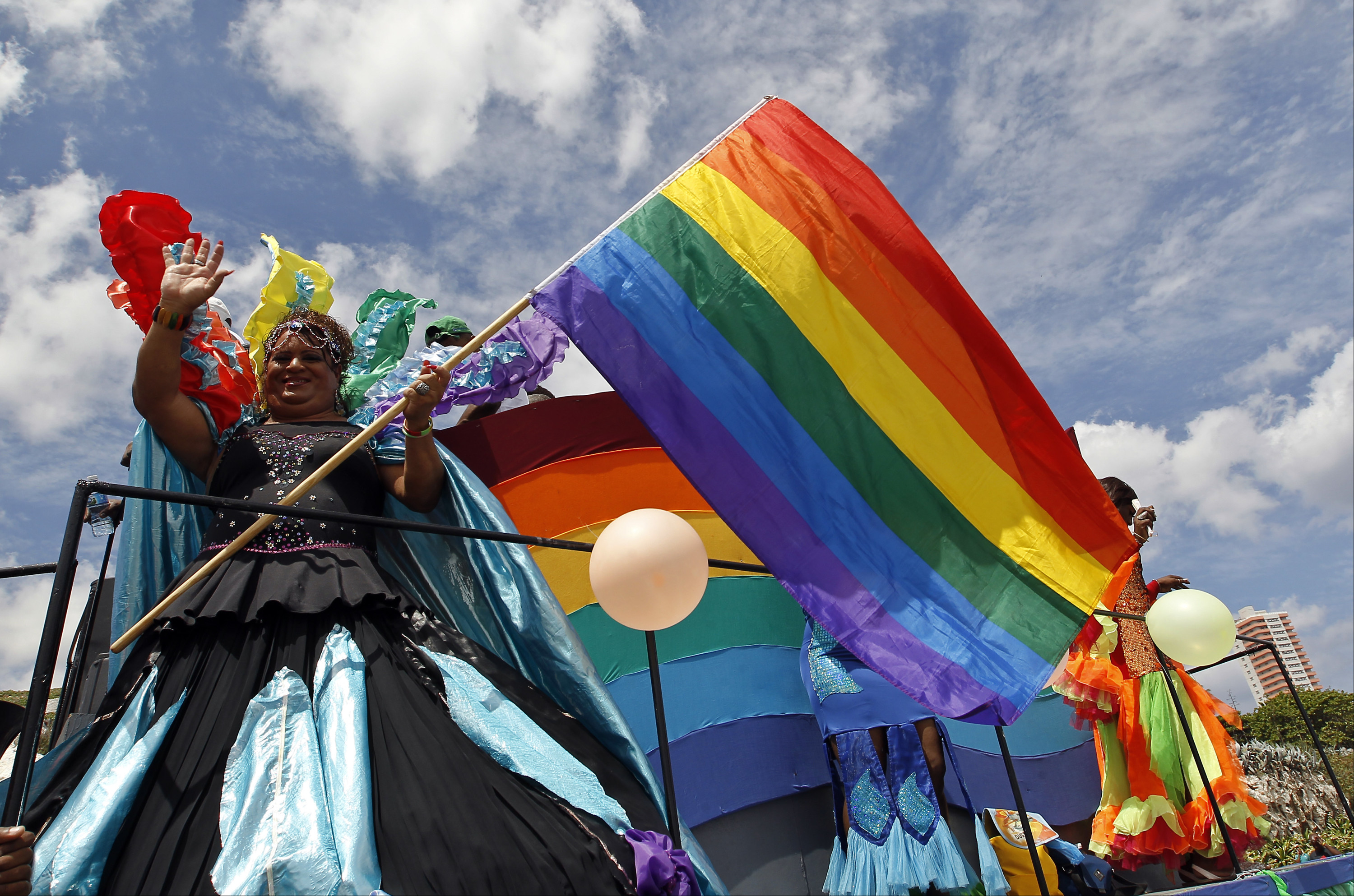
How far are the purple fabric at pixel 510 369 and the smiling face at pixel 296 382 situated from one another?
27cm

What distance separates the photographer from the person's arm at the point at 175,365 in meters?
2.25

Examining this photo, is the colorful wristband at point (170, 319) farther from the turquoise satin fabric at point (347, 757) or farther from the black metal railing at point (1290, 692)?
the black metal railing at point (1290, 692)

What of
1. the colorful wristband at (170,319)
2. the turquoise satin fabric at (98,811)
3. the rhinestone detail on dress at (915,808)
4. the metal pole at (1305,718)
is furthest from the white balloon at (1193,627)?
the colorful wristband at (170,319)

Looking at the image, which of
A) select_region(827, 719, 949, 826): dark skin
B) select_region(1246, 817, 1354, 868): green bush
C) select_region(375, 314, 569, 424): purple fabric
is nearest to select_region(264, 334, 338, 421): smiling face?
select_region(375, 314, 569, 424): purple fabric

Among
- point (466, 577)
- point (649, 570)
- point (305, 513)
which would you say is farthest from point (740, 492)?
point (305, 513)

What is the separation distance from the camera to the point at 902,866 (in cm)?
339

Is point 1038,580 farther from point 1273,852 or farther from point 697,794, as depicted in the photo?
point 1273,852

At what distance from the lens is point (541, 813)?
1.83m

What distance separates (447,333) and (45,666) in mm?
2774

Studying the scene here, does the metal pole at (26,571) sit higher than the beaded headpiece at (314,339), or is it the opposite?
the beaded headpiece at (314,339)

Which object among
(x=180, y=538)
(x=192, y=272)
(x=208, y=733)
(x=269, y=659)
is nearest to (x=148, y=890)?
(x=208, y=733)

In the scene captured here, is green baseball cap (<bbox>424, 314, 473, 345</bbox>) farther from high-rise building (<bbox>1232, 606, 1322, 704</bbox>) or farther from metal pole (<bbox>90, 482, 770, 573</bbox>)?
high-rise building (<bbox>1232, 606, 1322, 704</bbox>)

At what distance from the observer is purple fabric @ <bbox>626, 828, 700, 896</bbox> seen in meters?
1.80

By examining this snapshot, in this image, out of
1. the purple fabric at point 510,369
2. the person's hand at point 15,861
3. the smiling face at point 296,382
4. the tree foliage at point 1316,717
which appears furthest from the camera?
the tree foliage at point 1316,717
